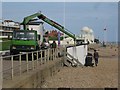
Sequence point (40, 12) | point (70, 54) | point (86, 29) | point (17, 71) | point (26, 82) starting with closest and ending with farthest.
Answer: point (26, 82) < point (17, 71) < point (70, 54) < point (40, 12) < point (86, 29)

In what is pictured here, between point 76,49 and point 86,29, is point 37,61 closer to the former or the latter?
point 76,49

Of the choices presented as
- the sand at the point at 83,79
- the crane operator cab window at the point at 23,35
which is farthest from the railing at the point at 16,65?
the crane operator cab window at the point at 23,35

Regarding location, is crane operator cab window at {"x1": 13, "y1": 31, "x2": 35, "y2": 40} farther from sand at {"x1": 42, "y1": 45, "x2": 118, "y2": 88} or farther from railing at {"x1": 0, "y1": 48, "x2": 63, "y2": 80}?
railing at {"x1": 0, "y1": 48, "x2": 63, "y2": 80}

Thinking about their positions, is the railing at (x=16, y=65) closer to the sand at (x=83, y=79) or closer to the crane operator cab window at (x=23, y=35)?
the sand at (x=83, y=79)

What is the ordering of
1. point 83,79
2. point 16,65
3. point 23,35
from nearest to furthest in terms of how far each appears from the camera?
point 16,65 → point 83,79 → point 23,35

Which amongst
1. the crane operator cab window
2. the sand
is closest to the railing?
the sand

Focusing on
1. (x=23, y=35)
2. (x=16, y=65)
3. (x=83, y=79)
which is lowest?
(x=83, y=79)

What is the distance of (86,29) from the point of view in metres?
174

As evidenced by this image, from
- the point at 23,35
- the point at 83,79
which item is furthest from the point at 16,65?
the point at 23,35

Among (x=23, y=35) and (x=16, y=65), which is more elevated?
(x=23, y=35)

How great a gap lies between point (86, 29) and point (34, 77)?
162m

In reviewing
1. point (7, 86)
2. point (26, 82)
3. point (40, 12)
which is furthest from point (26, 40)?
point (7, 86)

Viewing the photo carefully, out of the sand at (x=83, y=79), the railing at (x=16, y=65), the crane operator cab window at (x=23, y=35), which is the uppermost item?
the crane operator cab window at (x=23, y=35)

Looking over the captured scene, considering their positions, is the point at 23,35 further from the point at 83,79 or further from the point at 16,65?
the point at 16,65
